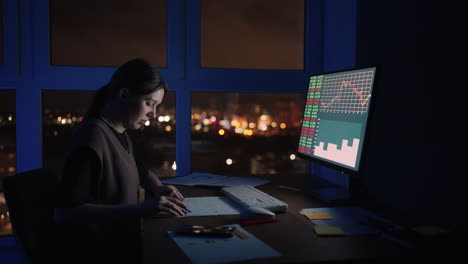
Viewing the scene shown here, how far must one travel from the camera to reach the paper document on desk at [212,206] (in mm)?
1305

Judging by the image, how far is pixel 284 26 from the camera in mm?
2869

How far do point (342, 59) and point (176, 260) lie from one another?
1653mm

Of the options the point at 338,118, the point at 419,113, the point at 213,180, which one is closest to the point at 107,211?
the point at 213,180

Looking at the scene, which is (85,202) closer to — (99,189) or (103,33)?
(99,189)

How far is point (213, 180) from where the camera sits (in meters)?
1.89

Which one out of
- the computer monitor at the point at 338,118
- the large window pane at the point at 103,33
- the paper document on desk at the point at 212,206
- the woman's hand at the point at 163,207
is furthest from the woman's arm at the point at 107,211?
the large window pane at the point at 103,33

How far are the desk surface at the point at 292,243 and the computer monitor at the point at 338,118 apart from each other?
12.1 inches

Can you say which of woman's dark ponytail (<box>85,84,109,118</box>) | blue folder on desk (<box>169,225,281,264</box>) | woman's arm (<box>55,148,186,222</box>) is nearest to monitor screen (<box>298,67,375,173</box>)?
blue folder on desk (<box>169,225,281,264</box>)

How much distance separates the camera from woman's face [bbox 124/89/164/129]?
1487 millimetres

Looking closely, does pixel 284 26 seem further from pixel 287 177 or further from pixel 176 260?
pixel 176 260

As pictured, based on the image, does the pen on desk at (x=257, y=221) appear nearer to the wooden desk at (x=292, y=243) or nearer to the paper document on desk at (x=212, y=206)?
the wooden desk at (x=292, y=243)

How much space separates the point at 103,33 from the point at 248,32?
1.03m

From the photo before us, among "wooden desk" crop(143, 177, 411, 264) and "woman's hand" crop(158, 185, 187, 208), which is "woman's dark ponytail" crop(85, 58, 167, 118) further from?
"wooden desk" crop(143, 177, 411, 264)

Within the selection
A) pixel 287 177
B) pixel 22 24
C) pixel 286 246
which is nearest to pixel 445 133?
pixel 286 246
